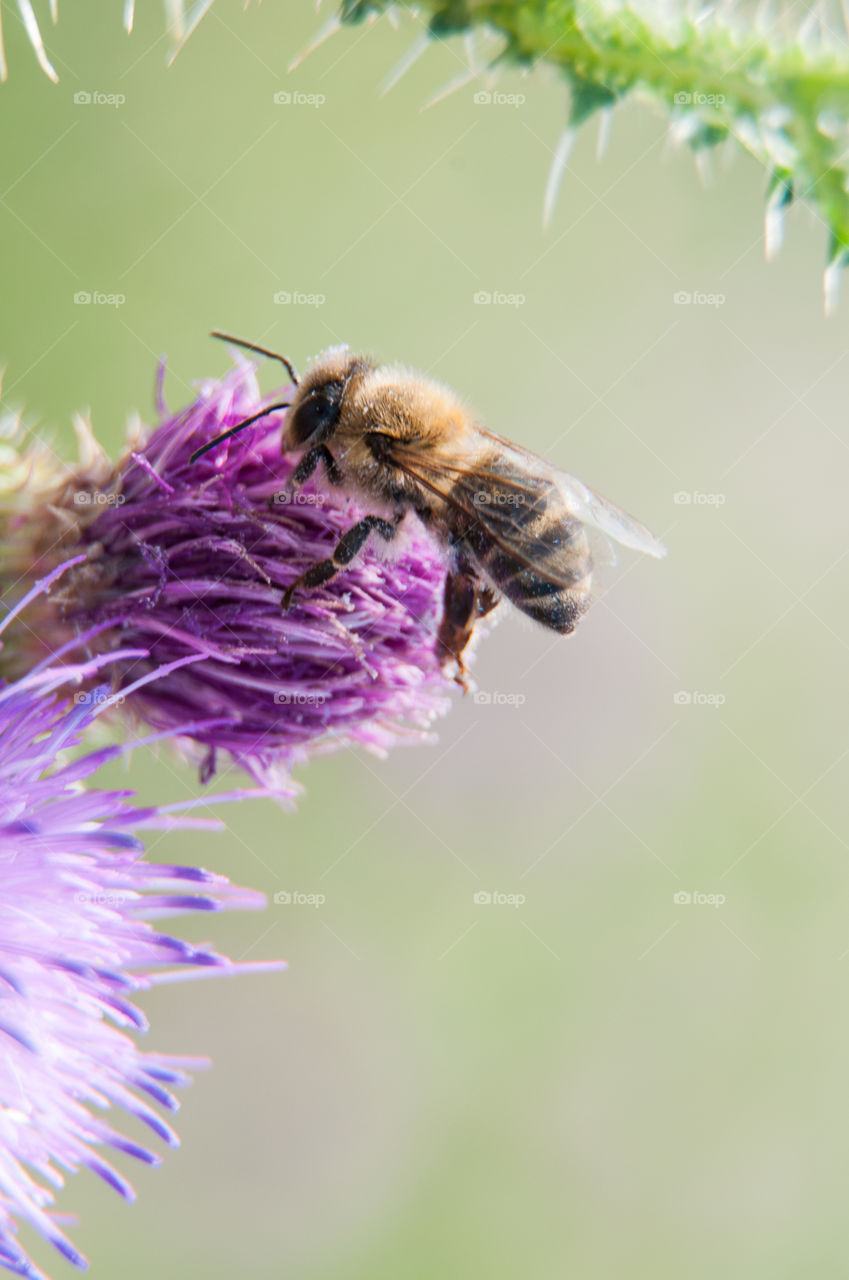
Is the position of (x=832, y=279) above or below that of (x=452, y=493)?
above

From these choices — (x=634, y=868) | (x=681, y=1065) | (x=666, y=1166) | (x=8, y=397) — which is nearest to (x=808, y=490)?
(x=634, y=868)

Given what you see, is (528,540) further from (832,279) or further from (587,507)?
(832,279)

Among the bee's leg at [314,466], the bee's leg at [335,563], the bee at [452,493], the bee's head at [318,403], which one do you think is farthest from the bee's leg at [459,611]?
the bee's head at [318,403]

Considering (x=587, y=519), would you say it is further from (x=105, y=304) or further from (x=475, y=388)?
(x=475, y=388)

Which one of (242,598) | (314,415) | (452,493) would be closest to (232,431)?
(314,415)

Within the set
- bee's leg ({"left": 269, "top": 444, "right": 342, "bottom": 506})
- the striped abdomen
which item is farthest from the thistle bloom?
the striped abdomen
